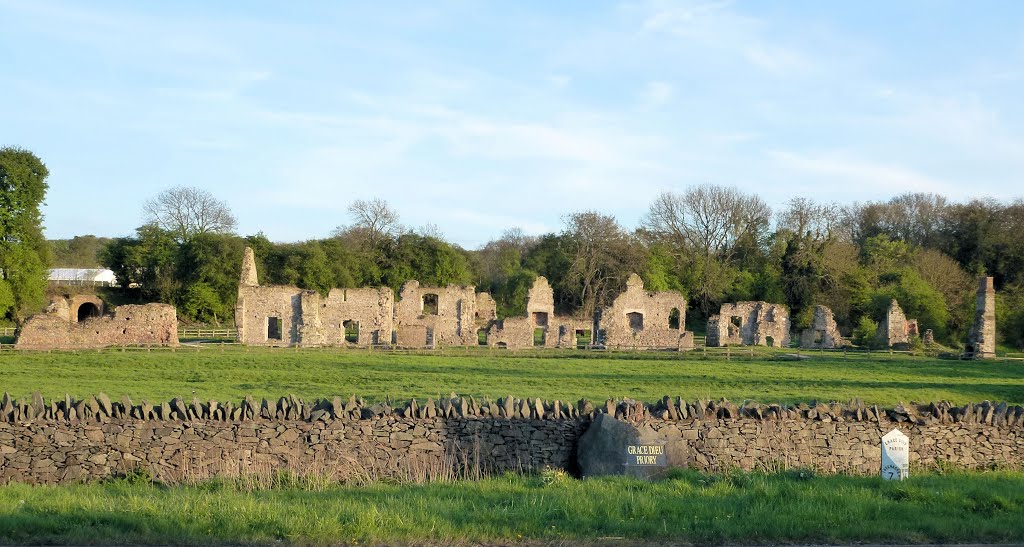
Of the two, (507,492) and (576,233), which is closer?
(507,492)

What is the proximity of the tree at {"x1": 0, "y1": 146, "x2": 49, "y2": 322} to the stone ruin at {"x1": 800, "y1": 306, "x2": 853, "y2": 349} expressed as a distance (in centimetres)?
4183

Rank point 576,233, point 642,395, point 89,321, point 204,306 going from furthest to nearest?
point 576,233, point 204,306, point 89,321, point 642,395

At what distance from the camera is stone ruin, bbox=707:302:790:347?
45125 millimetres

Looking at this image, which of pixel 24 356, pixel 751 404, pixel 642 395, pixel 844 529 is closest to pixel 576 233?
pixel 24 356

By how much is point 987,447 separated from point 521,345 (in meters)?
30.8

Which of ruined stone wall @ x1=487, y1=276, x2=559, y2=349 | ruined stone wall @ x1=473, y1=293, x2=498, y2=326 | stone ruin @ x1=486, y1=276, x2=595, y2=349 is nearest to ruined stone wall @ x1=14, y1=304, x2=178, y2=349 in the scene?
ruined stone wall @ x1=487, y1=276, x2=559, y2=349

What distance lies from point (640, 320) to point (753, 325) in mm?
6111

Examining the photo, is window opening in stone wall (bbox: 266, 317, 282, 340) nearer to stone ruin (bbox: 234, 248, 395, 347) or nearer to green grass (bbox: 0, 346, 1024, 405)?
stone ruin (bbox: 234, 248, 395, 347)

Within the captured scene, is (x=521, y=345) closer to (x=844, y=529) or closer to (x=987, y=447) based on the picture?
(x=987, y=447)

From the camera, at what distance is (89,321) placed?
39000 millimetres

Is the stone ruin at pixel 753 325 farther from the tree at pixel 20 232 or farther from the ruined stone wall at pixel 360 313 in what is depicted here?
the tree at pixel 20 232

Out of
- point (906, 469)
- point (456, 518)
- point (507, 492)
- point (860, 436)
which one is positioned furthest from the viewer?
point (860, 436)

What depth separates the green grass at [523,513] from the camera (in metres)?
7.44

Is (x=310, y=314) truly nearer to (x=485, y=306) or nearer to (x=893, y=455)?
(x=485, y=306)
